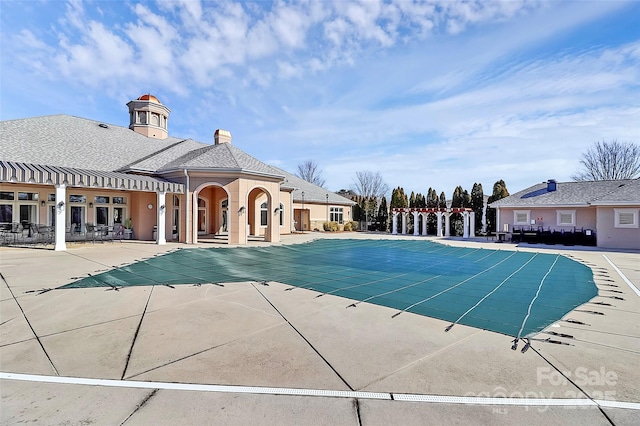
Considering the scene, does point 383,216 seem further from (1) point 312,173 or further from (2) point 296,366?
(2) point 296,366

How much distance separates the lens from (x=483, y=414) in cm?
274

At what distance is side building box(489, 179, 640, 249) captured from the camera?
1895 centimetres

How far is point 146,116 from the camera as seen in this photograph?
90.1 ft

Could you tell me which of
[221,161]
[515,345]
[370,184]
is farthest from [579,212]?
[370,184]

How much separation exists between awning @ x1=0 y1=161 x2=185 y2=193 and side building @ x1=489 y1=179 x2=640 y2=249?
23939mm

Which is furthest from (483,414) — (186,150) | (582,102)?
(186,150)

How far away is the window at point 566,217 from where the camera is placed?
73.2 ft

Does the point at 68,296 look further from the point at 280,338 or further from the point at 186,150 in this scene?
the point at 186,150

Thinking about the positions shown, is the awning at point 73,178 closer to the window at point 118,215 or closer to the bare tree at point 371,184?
the window at point 118,215

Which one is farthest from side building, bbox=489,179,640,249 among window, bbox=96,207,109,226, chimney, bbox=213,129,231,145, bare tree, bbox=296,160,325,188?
bare tree, bbox=296,160,325,188

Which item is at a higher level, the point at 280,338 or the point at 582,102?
the point at 582,102

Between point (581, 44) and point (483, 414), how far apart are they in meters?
13.4

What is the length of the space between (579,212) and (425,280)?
806 inches

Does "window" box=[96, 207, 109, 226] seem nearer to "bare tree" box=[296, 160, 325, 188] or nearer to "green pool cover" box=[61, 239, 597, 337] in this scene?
"green pool cover" box=[61, 239, 597, 337]
